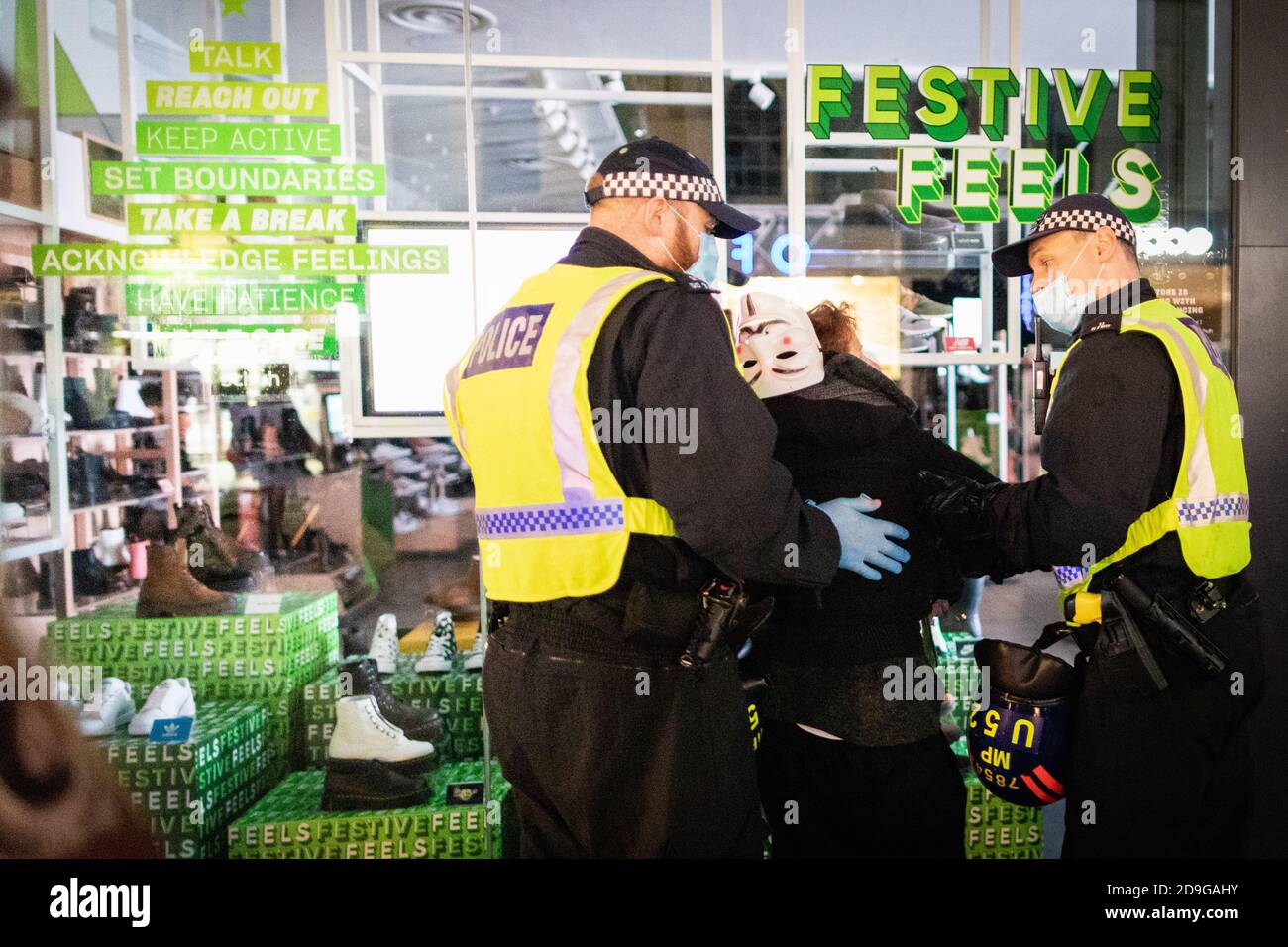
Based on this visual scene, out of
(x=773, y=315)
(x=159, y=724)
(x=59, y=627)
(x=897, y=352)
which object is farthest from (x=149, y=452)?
(x=897, y=352)

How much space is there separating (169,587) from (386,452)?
0.73 meters

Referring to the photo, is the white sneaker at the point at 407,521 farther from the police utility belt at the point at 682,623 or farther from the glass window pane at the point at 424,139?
the police utility belt at the point at 682,623

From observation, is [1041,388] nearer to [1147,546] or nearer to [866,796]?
[1147,546]

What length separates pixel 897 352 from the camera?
9.91 ft

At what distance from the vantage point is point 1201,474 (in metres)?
1.99

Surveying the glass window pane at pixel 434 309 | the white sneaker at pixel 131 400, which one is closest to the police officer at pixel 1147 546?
the glass window pane at pixel 434 309

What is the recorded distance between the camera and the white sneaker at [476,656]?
2.97 m

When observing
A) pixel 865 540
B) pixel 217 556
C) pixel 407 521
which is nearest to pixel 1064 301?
pixel 865 540

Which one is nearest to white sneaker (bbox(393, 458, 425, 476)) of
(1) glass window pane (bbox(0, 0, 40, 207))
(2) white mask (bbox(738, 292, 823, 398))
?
(1) glass window pane (bbox(0, 0, 40, 207))

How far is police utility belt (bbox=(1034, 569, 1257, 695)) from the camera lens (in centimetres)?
198

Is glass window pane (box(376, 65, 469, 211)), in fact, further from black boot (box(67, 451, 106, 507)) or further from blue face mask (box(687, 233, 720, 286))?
black boot (box(67, 451, 106, 507))

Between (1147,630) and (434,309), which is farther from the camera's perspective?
(434,309)

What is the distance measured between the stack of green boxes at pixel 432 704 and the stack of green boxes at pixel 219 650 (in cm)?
7
